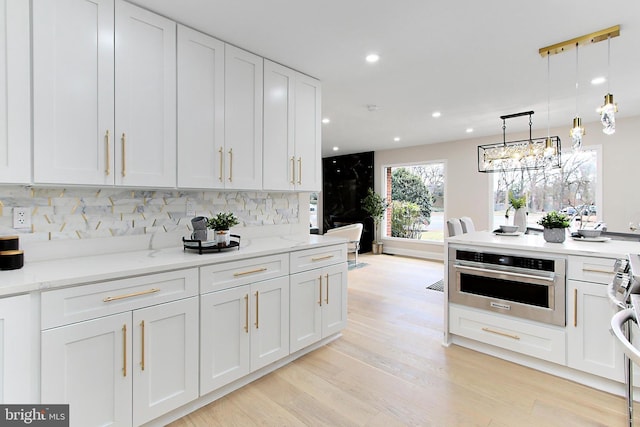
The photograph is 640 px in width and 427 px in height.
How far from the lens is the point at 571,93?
3.44 m

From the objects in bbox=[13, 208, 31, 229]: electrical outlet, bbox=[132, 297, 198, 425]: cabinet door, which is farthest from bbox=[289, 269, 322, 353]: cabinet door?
bbox=[13, 208, 31, 229]: electrical outlet

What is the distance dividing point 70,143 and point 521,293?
325 cm

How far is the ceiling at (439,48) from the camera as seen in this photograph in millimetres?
1967

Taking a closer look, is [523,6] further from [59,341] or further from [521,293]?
[59,341]

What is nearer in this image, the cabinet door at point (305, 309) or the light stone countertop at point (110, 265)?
the light stone countertop at point (110, 265)

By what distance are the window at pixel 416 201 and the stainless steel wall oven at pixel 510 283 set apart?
4199 mm

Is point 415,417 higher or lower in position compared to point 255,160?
lower

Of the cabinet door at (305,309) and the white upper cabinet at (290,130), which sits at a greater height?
the white upper cabinet at (290,130)

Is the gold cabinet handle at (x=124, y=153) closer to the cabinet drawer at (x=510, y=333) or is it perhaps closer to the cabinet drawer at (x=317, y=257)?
the cabinet drawer at (x=317, y=257)

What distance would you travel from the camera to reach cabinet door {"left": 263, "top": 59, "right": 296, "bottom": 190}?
8.70 ft

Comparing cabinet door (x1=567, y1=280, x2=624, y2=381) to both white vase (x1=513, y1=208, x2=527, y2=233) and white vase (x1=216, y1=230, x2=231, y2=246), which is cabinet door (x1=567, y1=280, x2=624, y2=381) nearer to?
white vase (x1=513, y1=208, x2=527, y2=233)

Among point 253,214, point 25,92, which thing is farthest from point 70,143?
point 253,214

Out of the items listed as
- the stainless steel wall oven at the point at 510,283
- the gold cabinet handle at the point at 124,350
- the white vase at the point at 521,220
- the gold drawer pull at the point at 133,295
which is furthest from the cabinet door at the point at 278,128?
the white vase at the point at 521,220

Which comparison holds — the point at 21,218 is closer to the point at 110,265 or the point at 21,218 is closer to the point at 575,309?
the point at 110,265
